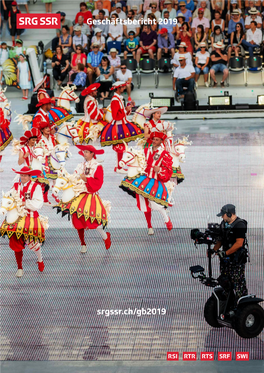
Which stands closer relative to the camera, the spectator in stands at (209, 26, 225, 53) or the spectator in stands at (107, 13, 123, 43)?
the spectator in stands at (107, 13, 123, 43)

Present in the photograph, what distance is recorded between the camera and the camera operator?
247 inches

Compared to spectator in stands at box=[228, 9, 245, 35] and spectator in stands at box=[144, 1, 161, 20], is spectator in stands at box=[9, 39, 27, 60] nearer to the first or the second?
spectator in stands at box=[144, 1, 161, 20]

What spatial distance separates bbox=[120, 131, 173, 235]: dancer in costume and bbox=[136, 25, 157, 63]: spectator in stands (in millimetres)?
6975

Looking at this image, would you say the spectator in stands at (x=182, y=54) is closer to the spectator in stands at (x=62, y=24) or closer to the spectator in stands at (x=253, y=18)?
the spectator in stands at (x=253, y=18)

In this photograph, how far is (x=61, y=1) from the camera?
14.3 m

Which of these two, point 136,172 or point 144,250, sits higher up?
point 136,172

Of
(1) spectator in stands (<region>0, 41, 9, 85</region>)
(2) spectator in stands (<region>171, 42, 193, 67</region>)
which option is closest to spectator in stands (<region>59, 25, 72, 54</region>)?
(1) spectator in stands (<region>0, 41, 9, 85</region>)

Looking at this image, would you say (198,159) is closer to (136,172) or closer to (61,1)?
(136,172)

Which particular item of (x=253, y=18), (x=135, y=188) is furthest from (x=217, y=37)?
(x=135, y=188)

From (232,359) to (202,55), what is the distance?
10335 millimetres

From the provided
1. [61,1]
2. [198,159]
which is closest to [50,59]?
[61,1]

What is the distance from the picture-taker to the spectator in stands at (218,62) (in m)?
15.1

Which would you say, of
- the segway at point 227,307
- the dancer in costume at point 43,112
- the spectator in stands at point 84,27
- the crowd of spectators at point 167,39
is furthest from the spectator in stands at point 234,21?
the segway at point 227,307

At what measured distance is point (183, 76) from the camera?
15.1m
